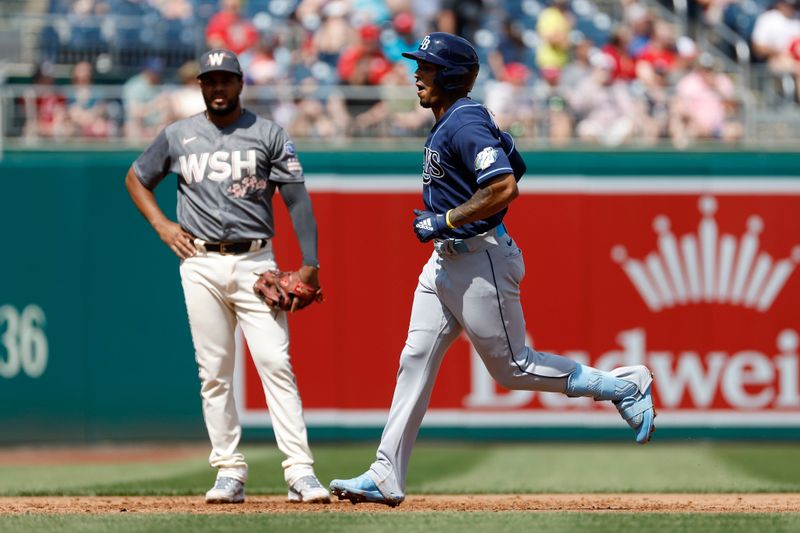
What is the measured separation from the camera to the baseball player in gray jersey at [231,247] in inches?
253

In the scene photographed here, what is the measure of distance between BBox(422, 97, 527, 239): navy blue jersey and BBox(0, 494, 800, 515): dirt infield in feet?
4.48

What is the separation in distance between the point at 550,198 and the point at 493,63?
198 cm

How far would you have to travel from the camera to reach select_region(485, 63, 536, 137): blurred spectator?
10.5 m

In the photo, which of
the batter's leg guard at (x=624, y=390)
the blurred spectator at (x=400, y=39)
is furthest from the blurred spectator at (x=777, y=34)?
the batter's leg guard at (x=624, y=390)

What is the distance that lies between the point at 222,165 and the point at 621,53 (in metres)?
6.32

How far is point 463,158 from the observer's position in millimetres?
5605

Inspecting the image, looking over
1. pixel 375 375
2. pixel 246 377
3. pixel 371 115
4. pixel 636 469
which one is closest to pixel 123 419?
pixel 246 377

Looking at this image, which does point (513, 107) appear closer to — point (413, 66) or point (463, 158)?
point (413, 66)

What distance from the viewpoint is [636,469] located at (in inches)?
350

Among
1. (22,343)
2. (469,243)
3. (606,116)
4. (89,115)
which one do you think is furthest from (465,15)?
(469,243)

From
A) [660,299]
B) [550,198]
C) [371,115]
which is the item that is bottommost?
[660,299]

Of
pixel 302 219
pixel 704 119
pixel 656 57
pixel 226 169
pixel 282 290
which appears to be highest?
pixel 656 57

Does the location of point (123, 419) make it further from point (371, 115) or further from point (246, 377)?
point (371, 115)

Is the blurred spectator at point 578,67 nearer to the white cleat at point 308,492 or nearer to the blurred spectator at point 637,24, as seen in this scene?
the blurred spectator at point 637,24
